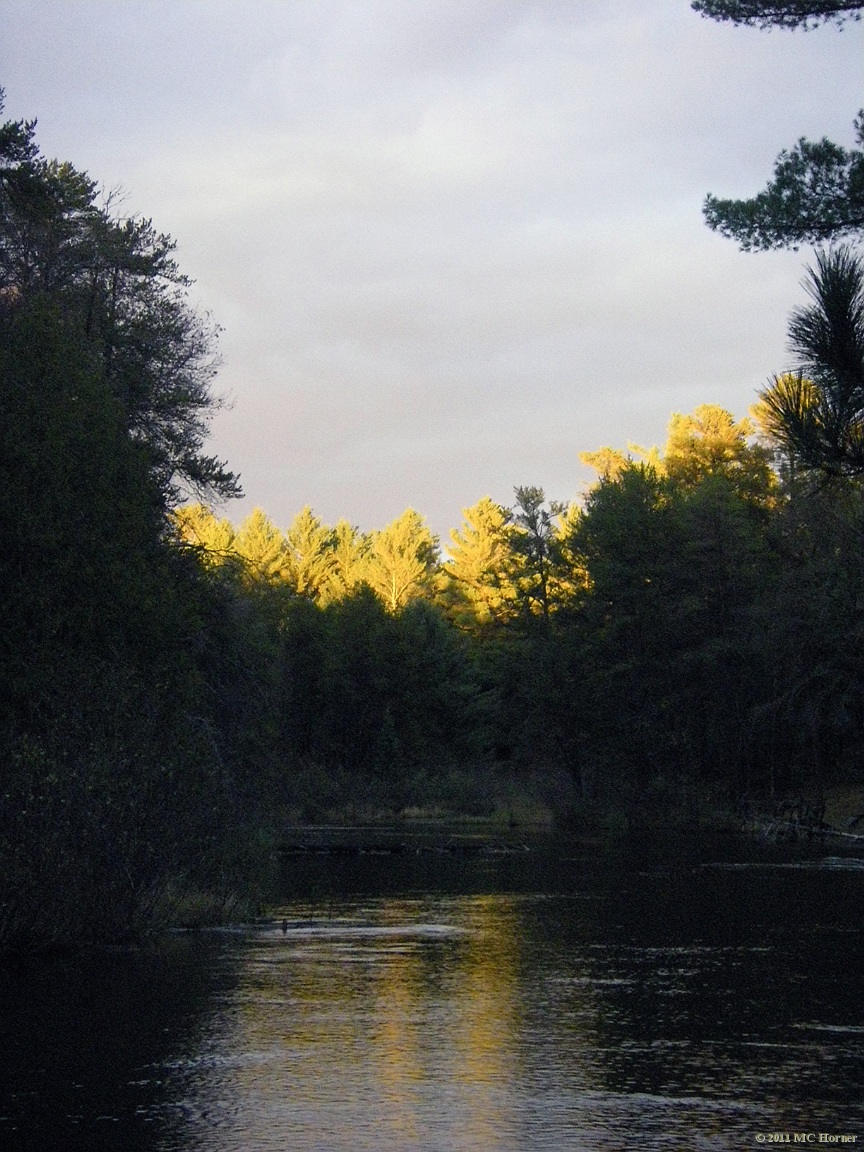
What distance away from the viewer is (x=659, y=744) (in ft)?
226

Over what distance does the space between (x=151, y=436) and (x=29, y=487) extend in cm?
1068

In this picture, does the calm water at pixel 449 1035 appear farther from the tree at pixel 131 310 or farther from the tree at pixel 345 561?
the tree at pixel 345 561

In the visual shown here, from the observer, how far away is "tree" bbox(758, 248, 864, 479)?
1284 cm

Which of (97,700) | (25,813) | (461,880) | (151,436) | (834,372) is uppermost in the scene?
Answer: (151,436)

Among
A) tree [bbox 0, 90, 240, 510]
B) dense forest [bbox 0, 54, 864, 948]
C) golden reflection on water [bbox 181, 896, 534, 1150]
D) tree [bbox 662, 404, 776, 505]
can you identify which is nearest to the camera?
golden reflection on water [bbox 181, 896, 534, 1150]

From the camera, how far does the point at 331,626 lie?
85500 millimetres

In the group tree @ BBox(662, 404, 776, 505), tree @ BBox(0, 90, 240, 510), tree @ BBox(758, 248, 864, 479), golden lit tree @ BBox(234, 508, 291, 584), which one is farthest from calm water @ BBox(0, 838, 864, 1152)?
golden lit tree @ BBox(234, 508, 291, 584)

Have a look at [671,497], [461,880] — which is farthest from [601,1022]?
[671,497]

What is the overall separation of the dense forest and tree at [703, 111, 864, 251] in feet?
12.0

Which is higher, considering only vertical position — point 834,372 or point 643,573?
point 643,573

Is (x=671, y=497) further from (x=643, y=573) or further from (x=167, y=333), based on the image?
(x=167, y=333)

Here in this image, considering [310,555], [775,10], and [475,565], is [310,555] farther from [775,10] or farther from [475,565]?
[775,10]

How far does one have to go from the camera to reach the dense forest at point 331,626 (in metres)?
17.7

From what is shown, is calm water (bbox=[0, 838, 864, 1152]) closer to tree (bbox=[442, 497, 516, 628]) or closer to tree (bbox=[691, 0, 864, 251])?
tree (bbox=[691, 0, 864, 251])
